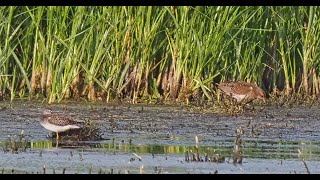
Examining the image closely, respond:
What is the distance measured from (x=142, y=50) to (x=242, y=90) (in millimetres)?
1409

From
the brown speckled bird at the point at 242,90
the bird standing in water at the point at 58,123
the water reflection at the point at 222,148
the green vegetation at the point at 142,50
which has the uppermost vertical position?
the green vegetation at the point at 142,50

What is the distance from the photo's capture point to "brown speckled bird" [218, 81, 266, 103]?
13.9 m

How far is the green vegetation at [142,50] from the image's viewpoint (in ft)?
45.4


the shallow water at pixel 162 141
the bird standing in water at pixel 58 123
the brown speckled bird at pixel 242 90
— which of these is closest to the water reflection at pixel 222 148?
the shallow water at pixel 162 141

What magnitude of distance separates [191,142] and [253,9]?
12.0 feet

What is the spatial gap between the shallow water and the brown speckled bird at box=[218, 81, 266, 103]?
29 cm

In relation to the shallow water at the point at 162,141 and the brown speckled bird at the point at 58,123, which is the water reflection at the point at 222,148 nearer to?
the shallow water at the point at 162,141

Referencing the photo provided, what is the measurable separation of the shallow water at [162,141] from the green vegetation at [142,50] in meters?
0.44

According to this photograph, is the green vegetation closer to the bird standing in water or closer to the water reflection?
the bird standing in water

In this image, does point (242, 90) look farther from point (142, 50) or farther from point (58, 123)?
point (58, 123)

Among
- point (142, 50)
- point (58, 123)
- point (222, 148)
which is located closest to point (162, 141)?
point (222, 148)

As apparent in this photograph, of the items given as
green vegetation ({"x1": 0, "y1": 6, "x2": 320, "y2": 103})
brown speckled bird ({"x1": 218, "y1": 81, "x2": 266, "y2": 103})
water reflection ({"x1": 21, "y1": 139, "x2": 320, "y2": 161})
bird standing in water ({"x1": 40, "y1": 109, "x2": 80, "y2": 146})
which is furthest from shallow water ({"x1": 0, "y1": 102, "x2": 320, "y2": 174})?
green vegetation ({"x1": 0, "y1": 6, "x2": 320, "y2": 103})
